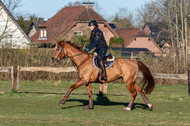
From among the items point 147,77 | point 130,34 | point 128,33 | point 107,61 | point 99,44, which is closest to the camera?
point 99,44

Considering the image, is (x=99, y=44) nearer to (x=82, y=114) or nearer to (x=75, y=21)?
(x=82, y=114)

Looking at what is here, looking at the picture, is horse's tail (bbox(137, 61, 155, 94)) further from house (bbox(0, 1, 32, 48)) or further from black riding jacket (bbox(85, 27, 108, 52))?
house (bbox(0, 1, 32, 48))

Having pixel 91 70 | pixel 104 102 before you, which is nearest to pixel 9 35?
pixel 104 102

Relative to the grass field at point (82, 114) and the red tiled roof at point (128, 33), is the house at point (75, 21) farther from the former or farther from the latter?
the grass field at point (82, 114)

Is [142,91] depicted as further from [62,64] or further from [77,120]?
[62,64]

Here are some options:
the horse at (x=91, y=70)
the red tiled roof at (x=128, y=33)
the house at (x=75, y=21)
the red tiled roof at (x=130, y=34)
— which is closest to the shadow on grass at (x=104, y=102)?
the horse at (x=91, y=70)

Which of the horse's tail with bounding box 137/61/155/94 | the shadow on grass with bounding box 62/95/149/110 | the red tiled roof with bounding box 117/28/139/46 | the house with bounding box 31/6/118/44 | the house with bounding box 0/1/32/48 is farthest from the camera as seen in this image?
the red tiled roof with bounding box 117/28/139/46

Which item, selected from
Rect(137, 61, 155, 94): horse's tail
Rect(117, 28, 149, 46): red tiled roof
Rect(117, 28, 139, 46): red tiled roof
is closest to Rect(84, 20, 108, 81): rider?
Rect(137, 61, 155, 94): horse's tail

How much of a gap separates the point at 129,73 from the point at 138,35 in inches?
2331

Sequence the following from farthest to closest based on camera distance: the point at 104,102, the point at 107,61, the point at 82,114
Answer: the point at 104,102 → the point at 107,61 → the point at 82,114

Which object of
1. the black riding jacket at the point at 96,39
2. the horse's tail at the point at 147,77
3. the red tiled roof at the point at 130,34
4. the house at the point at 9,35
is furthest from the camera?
the red tiled roof at the point at 130,34

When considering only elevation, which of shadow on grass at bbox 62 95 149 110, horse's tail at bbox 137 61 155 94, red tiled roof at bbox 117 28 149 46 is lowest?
shadow on grass at bbox 62 95 149 110

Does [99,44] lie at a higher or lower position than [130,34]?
lower

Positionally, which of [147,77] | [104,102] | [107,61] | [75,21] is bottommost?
[104,102]
